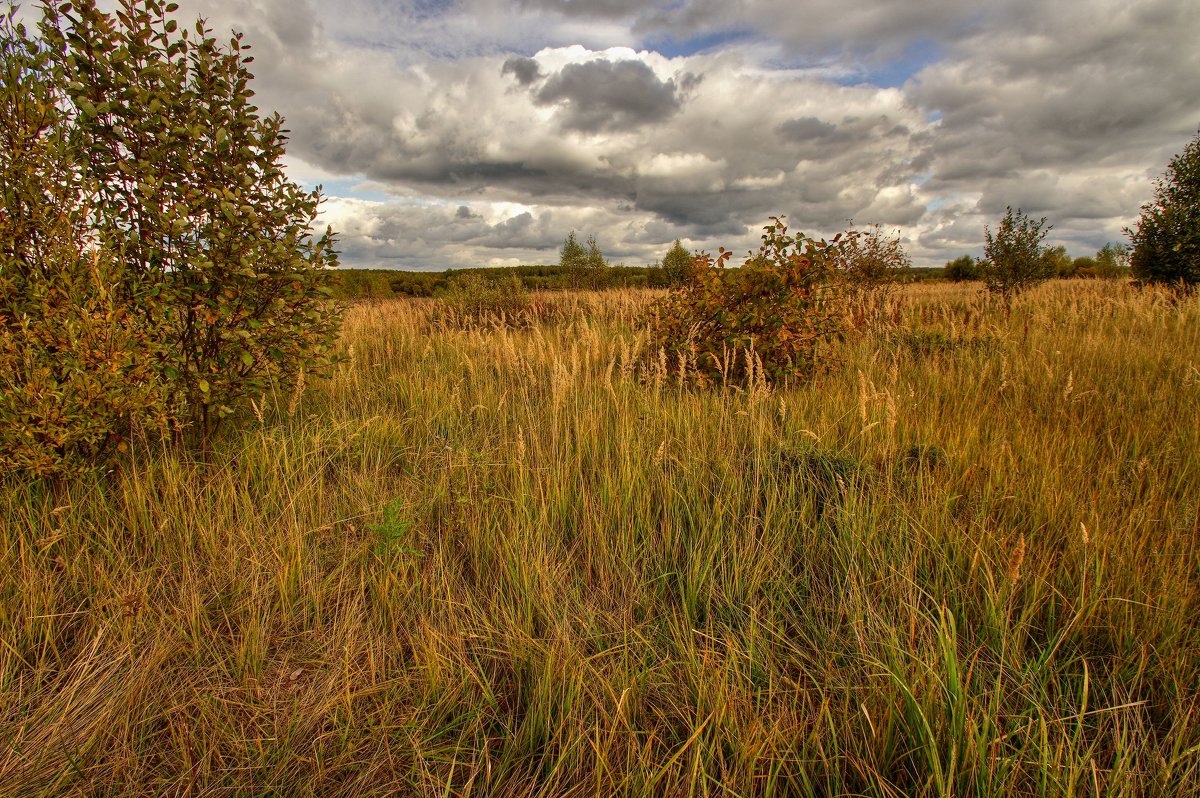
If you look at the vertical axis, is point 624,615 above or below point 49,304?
below

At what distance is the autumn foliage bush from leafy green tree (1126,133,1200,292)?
37.2 feet

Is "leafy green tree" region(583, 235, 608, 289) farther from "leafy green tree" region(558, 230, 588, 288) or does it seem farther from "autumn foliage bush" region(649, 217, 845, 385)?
"autumn foliage bush" region(649, 217, 845, 385)

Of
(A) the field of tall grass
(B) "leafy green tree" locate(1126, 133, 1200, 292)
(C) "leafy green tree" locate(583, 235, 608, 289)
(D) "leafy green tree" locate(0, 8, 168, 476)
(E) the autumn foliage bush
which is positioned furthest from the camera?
(C) "leafy green tree" locate(583, 235, 608, 289)

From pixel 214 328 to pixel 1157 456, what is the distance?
5.89 meters

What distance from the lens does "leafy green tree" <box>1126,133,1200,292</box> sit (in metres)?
10.8

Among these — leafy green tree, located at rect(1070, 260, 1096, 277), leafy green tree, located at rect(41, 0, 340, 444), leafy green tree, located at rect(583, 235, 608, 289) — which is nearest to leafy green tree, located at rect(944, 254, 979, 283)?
leafy green tree, located at rect(1070, 260, 1096, 277)

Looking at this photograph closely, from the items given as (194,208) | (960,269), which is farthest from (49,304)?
(960,269)

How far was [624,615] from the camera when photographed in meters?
2.01

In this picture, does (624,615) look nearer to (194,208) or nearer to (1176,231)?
(194,208)

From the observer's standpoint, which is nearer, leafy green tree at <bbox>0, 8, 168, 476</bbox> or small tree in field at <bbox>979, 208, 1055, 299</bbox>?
leafy green tree at <bbox>0, 8, 168, 476</bbox>

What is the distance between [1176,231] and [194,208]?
57.2 ft

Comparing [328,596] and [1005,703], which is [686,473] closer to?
[1005,703]

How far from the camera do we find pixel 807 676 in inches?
68.4

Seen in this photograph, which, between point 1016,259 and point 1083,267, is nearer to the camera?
point 1016,259
